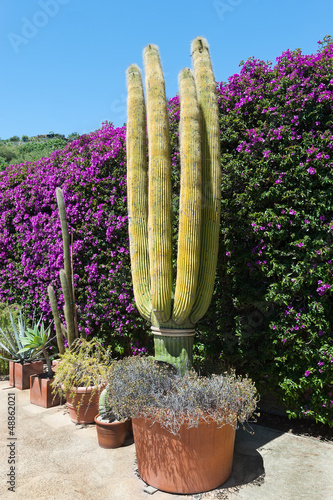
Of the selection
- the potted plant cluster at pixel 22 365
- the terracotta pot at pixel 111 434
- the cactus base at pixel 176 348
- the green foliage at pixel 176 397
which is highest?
the cactus base at pixel 176 348

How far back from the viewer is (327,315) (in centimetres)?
367

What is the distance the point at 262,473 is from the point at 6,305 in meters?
5.38

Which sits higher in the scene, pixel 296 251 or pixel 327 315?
pixel 296 251

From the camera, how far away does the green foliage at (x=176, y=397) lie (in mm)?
2789

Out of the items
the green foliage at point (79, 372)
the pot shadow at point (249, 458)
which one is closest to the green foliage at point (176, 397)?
the pot shadow at point (249, 458)

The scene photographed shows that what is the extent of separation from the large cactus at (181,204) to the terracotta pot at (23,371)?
2.73 meters

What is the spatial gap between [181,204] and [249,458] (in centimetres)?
235

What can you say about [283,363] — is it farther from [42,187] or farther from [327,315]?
[42,187]

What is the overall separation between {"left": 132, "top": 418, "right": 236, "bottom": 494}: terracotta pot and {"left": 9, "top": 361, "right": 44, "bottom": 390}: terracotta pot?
10.0 ft

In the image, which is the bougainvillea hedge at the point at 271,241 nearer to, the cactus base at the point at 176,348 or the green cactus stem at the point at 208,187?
the cactus base at the point at 176,348

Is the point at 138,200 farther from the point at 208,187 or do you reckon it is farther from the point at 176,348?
the point at 176,348

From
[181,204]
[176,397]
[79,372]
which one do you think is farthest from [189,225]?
[79,372]

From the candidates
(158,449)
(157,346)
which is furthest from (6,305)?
(158,449)

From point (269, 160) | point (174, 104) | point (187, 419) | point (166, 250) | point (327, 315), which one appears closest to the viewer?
point (187, 419)
